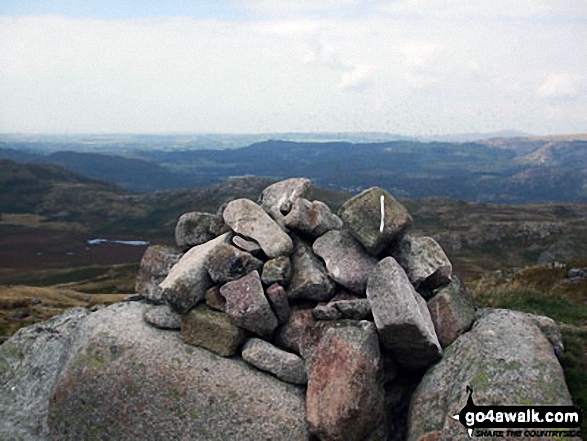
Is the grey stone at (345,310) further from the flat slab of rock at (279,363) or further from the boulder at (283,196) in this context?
the boulder at (283,196)

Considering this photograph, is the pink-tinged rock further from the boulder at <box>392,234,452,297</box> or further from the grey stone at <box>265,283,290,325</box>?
the boulder at <box>392,234,452,297</box>

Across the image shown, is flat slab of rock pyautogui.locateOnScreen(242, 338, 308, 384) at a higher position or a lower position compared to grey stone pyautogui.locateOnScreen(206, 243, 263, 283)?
lower

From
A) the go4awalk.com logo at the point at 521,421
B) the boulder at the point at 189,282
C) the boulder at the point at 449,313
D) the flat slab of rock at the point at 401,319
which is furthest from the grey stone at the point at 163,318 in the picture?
the go4awalk.com logo at the point at 521,421

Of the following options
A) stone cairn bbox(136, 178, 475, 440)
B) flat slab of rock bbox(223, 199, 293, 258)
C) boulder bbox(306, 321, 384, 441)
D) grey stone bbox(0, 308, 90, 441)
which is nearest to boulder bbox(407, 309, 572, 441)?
stone cairn bbox(136, 178, 475, 440)

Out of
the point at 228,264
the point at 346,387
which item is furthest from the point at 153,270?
the point at 346,387

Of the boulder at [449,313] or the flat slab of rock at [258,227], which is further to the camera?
the flat slab of rock at [258,227]
